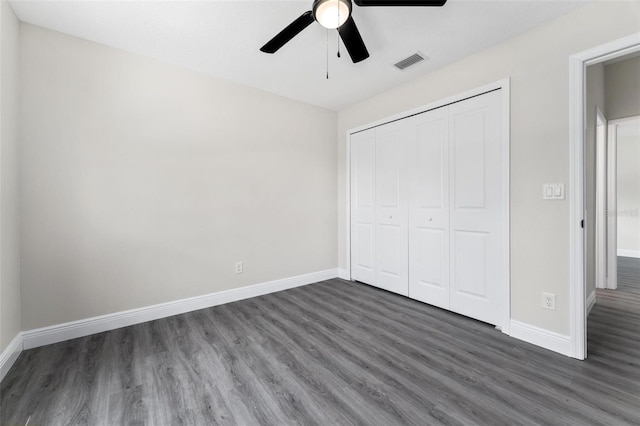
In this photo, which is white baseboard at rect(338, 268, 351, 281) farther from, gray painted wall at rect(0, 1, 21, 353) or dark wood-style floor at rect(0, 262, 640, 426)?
gray painted wall at rect(0, 1, 21, 353)

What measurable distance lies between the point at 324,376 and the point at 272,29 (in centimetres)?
259

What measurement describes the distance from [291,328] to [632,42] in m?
3.17

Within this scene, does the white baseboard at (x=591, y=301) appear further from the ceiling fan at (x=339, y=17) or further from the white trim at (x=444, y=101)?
the ceiling fan at (x=339, y=17)

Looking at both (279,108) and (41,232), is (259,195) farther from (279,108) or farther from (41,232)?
(41,232)

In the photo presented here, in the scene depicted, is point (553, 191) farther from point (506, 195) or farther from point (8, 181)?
point (8, 181)

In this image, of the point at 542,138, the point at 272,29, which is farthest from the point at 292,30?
the point at 542,138

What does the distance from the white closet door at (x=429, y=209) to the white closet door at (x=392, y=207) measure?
99mm

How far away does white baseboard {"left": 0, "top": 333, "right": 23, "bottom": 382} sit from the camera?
1.66m

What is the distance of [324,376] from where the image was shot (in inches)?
66.6

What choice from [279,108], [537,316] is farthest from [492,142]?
[279,108]

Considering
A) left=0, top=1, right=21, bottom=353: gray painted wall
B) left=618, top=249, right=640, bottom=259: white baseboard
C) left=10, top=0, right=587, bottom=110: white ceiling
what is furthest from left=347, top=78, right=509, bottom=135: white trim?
left=618, top=249, right=640, bottom=259: white baseboard

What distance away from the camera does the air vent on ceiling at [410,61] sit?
2.47 m

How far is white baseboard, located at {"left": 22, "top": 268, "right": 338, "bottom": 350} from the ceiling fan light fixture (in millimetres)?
2700

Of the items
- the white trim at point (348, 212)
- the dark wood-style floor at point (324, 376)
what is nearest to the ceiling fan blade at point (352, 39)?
the white trim at point (348, 212)
